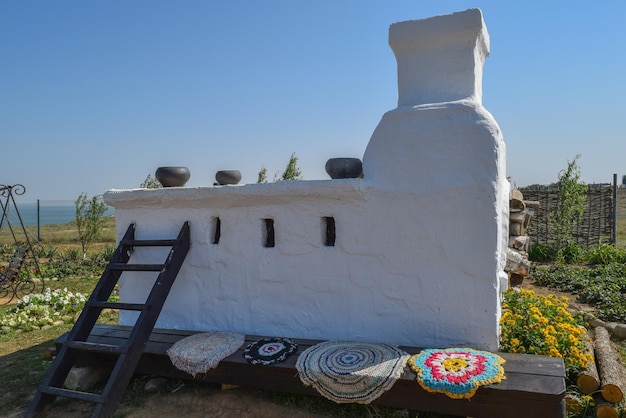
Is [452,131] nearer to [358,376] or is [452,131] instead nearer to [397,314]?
[397,314]

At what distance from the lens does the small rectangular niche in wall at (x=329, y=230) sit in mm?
4179

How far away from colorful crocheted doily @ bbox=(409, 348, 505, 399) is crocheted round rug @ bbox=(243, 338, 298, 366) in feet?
3.29

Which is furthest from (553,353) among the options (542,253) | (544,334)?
(542,253)

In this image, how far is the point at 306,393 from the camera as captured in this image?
348cm

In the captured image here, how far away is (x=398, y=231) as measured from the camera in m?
3.82

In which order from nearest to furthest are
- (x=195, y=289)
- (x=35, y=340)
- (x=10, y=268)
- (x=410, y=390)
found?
(x=410, y=390), (x=195, y=289), (x=35, y=340), (x=10, y=268)

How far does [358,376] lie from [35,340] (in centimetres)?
483

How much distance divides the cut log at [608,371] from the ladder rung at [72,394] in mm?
3743

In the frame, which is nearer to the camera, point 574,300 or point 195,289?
point 195,289

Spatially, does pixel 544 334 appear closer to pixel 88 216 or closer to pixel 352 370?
pixel 352 370

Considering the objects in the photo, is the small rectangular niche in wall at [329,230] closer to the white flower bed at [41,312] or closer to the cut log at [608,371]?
the cut log at [608,371]

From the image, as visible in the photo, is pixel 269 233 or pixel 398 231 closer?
pixel 398 231

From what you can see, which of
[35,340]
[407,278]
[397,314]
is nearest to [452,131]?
[407,278]

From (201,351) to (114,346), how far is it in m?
0.70
